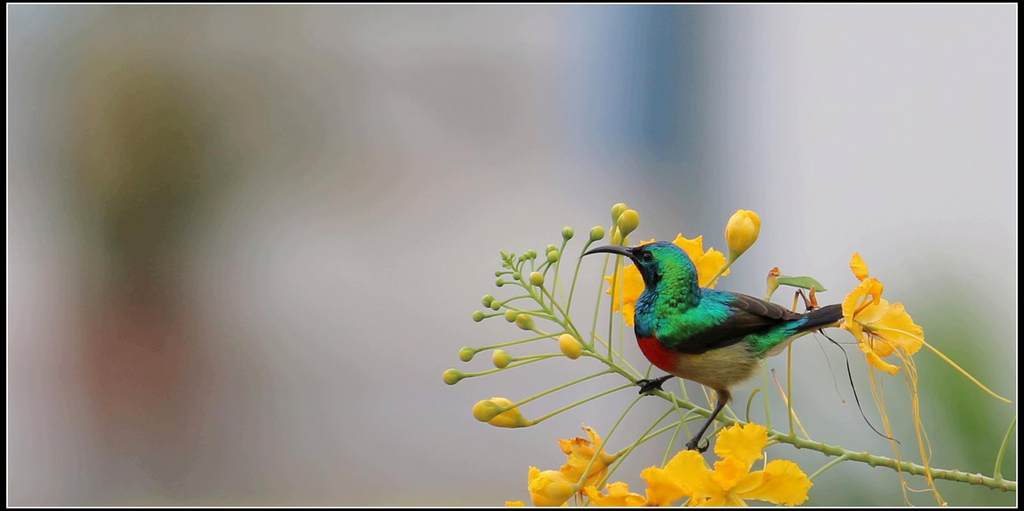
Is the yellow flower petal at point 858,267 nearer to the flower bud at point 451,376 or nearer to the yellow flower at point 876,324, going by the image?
the yellow flower at point 876,324

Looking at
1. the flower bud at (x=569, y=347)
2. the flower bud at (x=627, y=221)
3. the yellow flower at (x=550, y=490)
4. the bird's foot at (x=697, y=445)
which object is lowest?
the yellow flower at (x=550, y=490)

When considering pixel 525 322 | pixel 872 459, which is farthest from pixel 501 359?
pixel 872 459

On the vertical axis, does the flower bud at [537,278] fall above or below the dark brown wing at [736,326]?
above

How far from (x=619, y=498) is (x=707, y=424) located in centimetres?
3

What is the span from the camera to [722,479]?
11.4 inches

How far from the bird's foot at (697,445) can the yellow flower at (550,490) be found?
0.04 meters

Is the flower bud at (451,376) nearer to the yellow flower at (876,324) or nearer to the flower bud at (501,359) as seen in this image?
the flower bud at (501,359)

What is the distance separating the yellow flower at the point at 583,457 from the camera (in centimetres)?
33

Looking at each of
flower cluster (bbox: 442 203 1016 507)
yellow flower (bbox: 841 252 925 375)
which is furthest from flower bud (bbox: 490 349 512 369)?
yellow flower (bbox: 841 252 925 375)

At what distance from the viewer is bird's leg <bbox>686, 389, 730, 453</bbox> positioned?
0.99 feet

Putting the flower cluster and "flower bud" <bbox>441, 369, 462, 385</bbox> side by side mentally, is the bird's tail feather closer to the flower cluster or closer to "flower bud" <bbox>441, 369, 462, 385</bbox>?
the flower cluster

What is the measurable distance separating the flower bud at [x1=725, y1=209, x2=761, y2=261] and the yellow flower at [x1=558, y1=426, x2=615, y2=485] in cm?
8

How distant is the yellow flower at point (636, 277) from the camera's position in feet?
1.12

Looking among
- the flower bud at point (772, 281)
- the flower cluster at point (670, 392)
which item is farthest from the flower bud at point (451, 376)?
the flower bud at point (772, 281)
